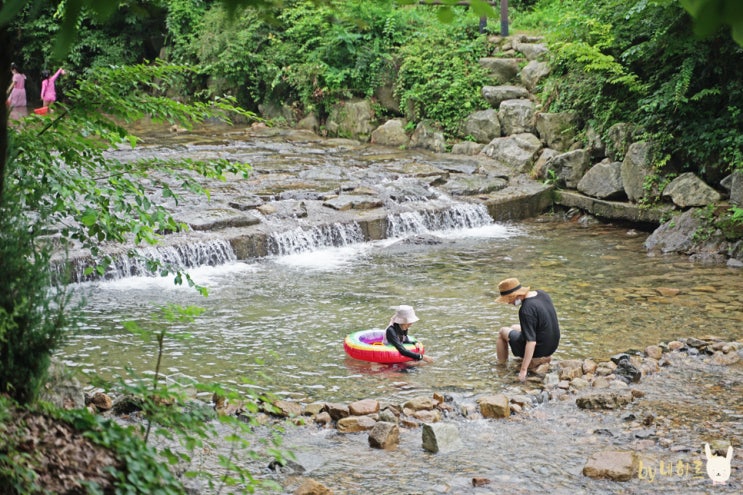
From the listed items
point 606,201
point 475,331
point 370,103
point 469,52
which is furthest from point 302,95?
point 475,331

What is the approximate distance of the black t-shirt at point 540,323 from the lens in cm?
809

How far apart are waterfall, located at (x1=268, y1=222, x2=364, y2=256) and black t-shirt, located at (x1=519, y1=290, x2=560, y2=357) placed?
6.11m

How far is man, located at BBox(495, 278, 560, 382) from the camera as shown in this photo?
8070 mm

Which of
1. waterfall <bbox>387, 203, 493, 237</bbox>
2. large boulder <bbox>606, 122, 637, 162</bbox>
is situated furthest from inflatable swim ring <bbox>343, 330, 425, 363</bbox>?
large boulder <bbox>606, 122, 637, 162</bbox>

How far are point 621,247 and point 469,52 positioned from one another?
858 centimetres

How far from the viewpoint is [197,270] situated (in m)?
12.5

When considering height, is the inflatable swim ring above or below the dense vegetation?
below

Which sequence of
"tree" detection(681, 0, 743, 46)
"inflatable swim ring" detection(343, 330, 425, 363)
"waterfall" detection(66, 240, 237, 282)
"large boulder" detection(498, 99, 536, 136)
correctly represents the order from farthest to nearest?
"large boulder" detection(498, 99, 536, 136)
"waterfall" detection(66, 240, 237, 282)
"inflatable swim ring" detection(343, 330, 425, 363)
"tree" detection(681, 0, 743, 46)

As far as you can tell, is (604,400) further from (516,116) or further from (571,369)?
(516,116)

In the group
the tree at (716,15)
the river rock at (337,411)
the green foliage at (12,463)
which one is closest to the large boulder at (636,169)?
the river rock at (337,411)

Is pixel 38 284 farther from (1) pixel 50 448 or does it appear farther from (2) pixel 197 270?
(2) pixel 197 270

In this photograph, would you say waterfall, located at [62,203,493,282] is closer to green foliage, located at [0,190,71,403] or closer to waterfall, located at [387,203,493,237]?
waterfall, located at [387,203,493,237]

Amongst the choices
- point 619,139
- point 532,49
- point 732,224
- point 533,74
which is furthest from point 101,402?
point 532,49

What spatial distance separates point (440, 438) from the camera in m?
6.32
